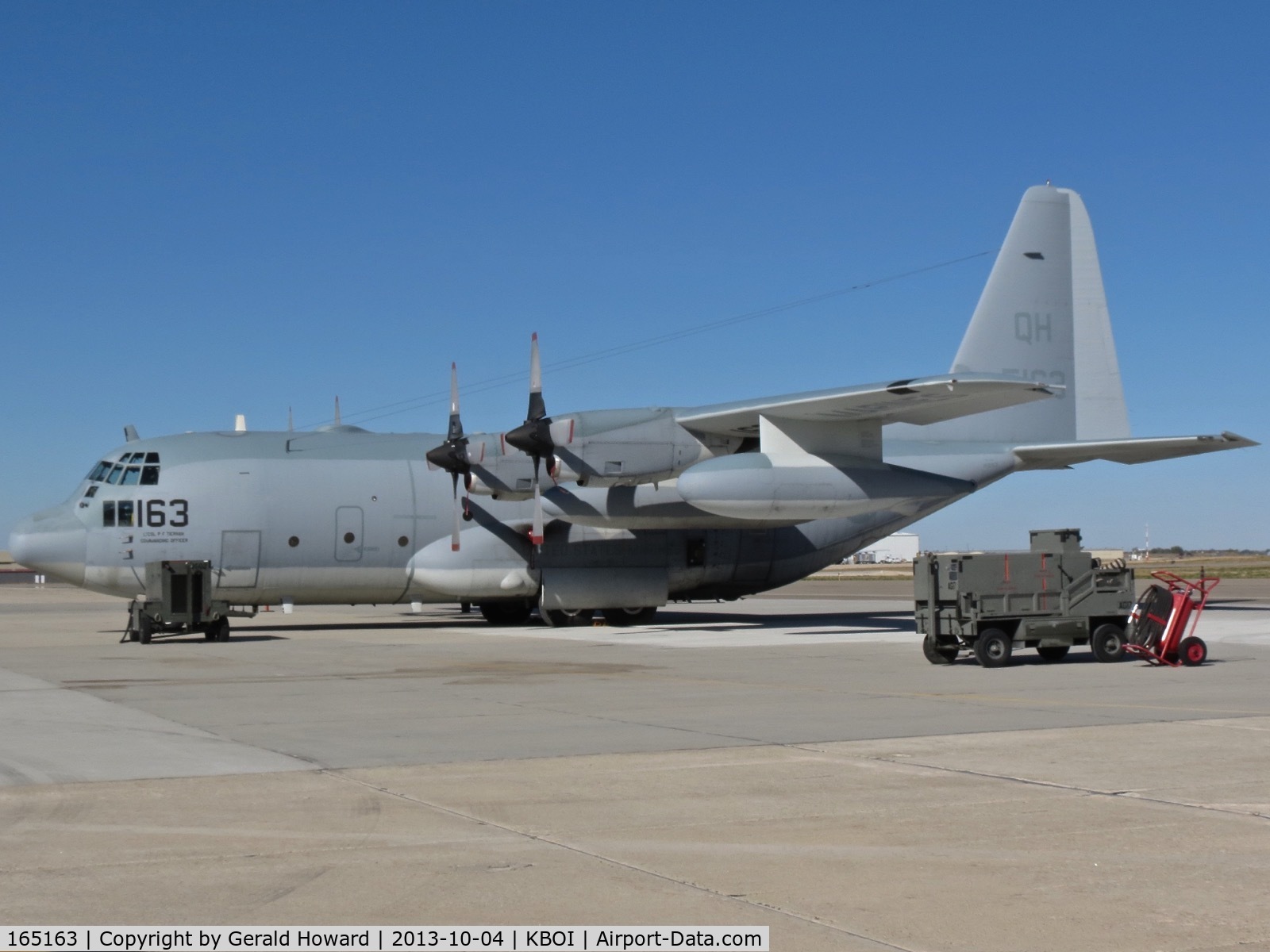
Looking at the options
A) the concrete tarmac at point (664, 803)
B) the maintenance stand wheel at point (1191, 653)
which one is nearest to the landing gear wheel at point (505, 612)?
the concrete tarmac at point (664, 803)

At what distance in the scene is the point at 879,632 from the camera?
26.5 m

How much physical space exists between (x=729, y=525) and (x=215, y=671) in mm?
14032

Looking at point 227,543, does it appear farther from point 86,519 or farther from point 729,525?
point 729,525

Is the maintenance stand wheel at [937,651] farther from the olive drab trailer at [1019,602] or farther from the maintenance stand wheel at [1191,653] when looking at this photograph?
the maintenance stand wheel at [1191,653]

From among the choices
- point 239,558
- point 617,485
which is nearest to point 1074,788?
point 617,485

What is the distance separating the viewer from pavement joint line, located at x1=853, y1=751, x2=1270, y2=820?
7738 mm

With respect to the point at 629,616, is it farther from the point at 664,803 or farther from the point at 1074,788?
the point at 664,803

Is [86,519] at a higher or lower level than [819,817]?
higher

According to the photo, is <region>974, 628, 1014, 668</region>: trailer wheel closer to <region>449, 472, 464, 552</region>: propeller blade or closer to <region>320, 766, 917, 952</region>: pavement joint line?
<region>320, 766, 917, 952</region>: pavement joint line

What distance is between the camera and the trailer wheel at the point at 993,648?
59.5 ft

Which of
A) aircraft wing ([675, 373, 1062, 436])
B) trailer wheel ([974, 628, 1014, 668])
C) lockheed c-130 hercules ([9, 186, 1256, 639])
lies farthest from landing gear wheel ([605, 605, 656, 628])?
trailer wheel ([974, 628, 1014, 668])

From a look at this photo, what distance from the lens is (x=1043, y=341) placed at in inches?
1204

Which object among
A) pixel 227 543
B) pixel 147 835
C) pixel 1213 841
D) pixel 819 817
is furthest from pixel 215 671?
pixel 1213 841

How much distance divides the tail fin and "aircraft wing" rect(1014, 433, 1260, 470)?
108cm
